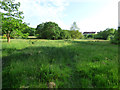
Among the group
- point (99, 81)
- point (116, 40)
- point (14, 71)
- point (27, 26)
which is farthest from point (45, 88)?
point (116, 40)

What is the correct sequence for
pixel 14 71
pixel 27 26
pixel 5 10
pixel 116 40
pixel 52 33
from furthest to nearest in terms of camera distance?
pixel 52 33 < pixel 116 40 < pixel 27 26 < pixel 5 10 < pixel 14 71

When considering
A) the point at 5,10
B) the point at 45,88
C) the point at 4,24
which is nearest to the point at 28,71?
the point at 45,88

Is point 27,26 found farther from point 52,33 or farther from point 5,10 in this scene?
point 52,33

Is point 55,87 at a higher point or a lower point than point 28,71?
lower

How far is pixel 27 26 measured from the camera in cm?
630

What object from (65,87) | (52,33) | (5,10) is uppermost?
(52,33)

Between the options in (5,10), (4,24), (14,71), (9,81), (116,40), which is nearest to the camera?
(9,81)

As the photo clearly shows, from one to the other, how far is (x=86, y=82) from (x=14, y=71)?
10.3 feet

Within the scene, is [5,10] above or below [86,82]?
above

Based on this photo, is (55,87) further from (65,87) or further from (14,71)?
(14,71)

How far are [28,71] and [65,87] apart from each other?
1.85 metres

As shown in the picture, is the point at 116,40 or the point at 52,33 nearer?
the point at 116,40

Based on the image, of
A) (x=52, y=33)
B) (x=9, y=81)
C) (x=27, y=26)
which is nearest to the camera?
(x=9, y=81)

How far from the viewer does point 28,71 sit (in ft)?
10.3
